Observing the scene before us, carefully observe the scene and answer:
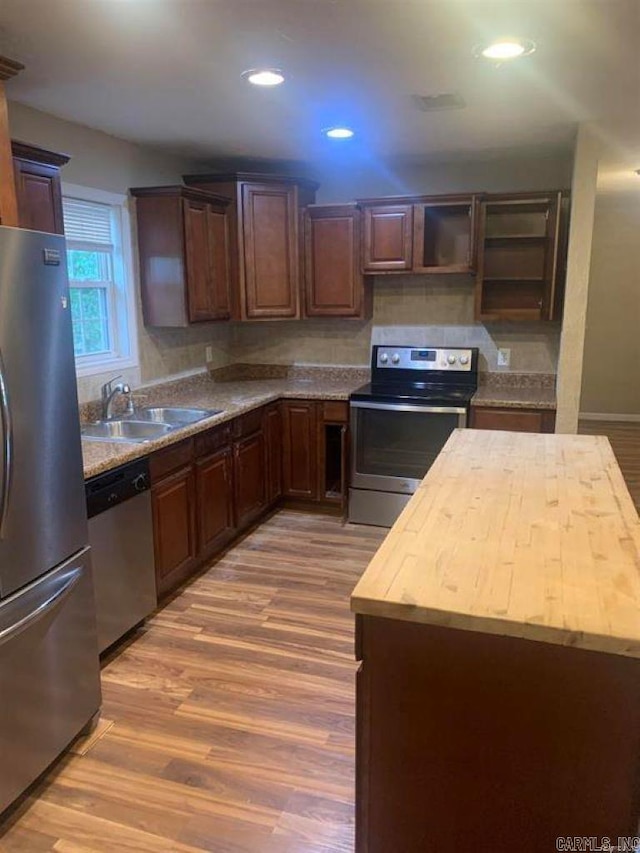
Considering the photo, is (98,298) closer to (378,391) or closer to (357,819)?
(378,391)

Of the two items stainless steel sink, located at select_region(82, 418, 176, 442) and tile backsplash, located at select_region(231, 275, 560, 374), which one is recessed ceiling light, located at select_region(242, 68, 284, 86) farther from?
tile backsplash, located at select_region(231, 275, 560, 374)

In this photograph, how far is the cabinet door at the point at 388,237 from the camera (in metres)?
4.18

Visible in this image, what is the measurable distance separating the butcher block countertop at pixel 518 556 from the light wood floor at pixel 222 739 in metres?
0.95

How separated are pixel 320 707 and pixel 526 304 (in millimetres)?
2944

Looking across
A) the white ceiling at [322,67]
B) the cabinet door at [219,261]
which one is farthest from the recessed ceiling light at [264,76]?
the cabinet door at [219,261]

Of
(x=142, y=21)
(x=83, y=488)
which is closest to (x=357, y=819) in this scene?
(x=83, y=488)

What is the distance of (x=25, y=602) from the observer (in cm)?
191

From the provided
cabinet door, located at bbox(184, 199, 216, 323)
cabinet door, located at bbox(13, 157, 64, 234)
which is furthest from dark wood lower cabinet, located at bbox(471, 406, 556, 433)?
cabinet door, located at bbox(13, 157, 64, 234)

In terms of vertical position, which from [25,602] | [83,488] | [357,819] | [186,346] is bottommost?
[357,819]

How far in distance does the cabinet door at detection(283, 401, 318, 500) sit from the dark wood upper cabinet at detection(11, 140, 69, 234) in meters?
2.07

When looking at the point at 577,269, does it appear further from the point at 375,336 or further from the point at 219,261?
the point at 219,261

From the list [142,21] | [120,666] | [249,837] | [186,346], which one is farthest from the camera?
[186,346]

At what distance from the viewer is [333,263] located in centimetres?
443

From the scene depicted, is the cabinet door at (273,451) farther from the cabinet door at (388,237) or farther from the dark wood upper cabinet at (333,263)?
the cabinet door at (388,237)
